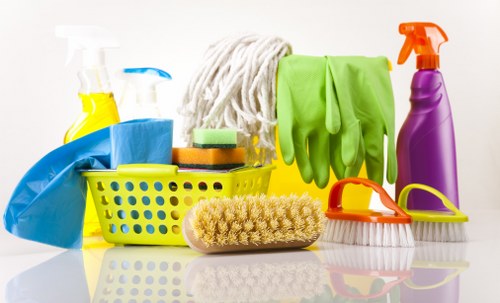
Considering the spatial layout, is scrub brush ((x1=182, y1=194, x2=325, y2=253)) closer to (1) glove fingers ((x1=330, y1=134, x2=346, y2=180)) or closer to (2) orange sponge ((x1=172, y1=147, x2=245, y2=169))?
(2) orange sponge ((x1=172, y1=147, x2=245, y2=169))

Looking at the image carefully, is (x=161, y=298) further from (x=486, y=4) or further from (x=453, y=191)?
(x=486, y=4)

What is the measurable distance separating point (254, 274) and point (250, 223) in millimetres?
144

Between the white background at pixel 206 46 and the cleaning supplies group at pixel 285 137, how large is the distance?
643 millimetres

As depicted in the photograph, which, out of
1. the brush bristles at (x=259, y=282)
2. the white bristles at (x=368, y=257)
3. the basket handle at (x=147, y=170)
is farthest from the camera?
the basket handle at (x=147, y=170)

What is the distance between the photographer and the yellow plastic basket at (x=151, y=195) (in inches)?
52.7

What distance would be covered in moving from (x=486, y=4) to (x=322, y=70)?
1060 mm

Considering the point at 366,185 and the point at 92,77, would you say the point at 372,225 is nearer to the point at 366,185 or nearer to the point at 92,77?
the point at 366,185

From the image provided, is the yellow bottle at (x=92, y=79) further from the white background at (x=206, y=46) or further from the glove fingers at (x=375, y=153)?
the white background at (x=206, y=46)

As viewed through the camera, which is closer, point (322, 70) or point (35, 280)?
point (35, 280)

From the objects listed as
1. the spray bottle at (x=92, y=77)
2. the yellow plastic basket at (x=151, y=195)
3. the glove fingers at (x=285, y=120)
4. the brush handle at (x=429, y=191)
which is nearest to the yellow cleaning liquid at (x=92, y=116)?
the spray bottle at (x=92, y=77)

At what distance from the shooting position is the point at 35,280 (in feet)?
3.66

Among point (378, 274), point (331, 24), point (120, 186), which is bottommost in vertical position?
point (378, 274)

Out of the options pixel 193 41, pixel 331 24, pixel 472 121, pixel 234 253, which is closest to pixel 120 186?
pixel 234 253

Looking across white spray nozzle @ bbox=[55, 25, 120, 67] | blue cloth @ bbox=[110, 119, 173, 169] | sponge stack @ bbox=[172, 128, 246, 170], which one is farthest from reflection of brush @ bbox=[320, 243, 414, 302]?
white spray nozzle @ bbox=[55, 25, 120, 67]
